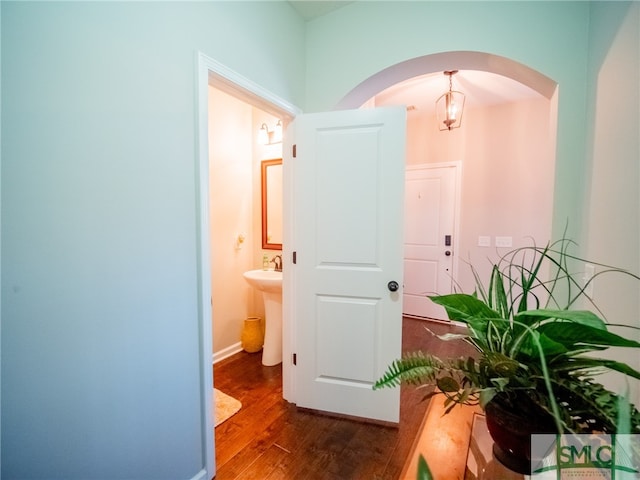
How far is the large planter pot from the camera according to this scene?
609 millimetres

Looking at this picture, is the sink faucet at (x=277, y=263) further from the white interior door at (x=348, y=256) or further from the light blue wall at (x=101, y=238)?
the light blue wall at (x=101, y=238)

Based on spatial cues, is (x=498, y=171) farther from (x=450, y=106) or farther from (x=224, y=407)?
(x=224, y=407)

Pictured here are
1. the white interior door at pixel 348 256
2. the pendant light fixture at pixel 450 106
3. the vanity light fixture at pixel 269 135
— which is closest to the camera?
the white interior door at pixel 348 256

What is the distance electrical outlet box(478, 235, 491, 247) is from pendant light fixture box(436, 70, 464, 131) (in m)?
1.35

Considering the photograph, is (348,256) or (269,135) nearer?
(348,256)

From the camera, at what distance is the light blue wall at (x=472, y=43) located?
1.41 m

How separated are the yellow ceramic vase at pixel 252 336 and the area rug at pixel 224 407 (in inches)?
26.7

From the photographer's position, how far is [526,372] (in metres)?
0.61

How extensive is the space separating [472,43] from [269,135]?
1.85 meters

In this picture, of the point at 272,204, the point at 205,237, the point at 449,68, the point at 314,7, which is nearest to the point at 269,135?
the point at 272,204

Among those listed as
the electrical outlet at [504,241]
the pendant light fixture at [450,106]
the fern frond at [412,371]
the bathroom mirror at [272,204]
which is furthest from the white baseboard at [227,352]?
the electrical outlet at [504,241]

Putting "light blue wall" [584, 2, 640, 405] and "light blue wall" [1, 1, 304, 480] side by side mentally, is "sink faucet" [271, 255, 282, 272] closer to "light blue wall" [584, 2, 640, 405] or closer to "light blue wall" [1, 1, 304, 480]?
"light blue wall" [1, 1, 304, 480]

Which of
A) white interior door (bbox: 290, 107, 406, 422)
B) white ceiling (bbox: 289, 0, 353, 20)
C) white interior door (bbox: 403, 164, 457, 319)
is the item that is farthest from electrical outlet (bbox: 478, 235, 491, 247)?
white ceiling (bbox: 289, 0, 353, 20)

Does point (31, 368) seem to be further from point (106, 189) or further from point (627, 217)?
point (627, 217)
